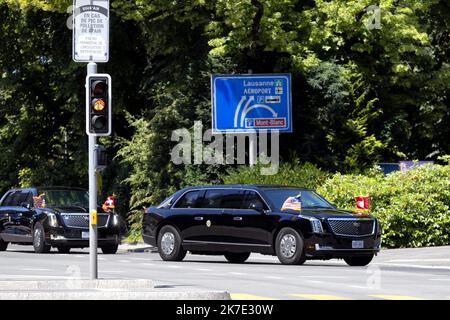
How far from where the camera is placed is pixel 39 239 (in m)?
32.0

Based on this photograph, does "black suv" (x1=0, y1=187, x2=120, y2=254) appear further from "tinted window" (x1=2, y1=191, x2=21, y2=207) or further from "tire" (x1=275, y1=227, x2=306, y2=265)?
"tire" (x1=275, y1=227, x2=306, y2=265)

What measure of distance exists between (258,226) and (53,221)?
7.74 m

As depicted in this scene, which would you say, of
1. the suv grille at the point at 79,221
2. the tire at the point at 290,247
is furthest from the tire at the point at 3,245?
the tire at the point at 290,247

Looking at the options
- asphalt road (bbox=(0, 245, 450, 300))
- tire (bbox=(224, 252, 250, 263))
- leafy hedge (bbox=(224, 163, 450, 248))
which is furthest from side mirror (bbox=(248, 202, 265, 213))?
leafy hedge (bbox=(224, 163, 450, 248))

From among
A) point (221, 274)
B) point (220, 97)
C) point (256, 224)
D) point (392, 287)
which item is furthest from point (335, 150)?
point (392, 287)

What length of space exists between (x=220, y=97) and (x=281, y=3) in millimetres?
3666

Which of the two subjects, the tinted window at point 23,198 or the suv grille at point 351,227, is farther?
the tinted window at point 23,198

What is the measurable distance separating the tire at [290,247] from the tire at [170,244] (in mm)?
2827

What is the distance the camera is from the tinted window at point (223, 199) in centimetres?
2634

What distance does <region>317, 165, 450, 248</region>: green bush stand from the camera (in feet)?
103

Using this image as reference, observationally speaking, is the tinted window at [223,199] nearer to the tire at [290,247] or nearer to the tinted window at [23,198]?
the tire at [290,247]

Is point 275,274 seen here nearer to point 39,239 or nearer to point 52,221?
point 52,221

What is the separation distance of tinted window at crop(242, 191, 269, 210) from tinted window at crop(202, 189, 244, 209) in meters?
0.15

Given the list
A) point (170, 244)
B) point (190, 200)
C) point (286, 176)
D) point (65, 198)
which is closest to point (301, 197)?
point (190, 200)
